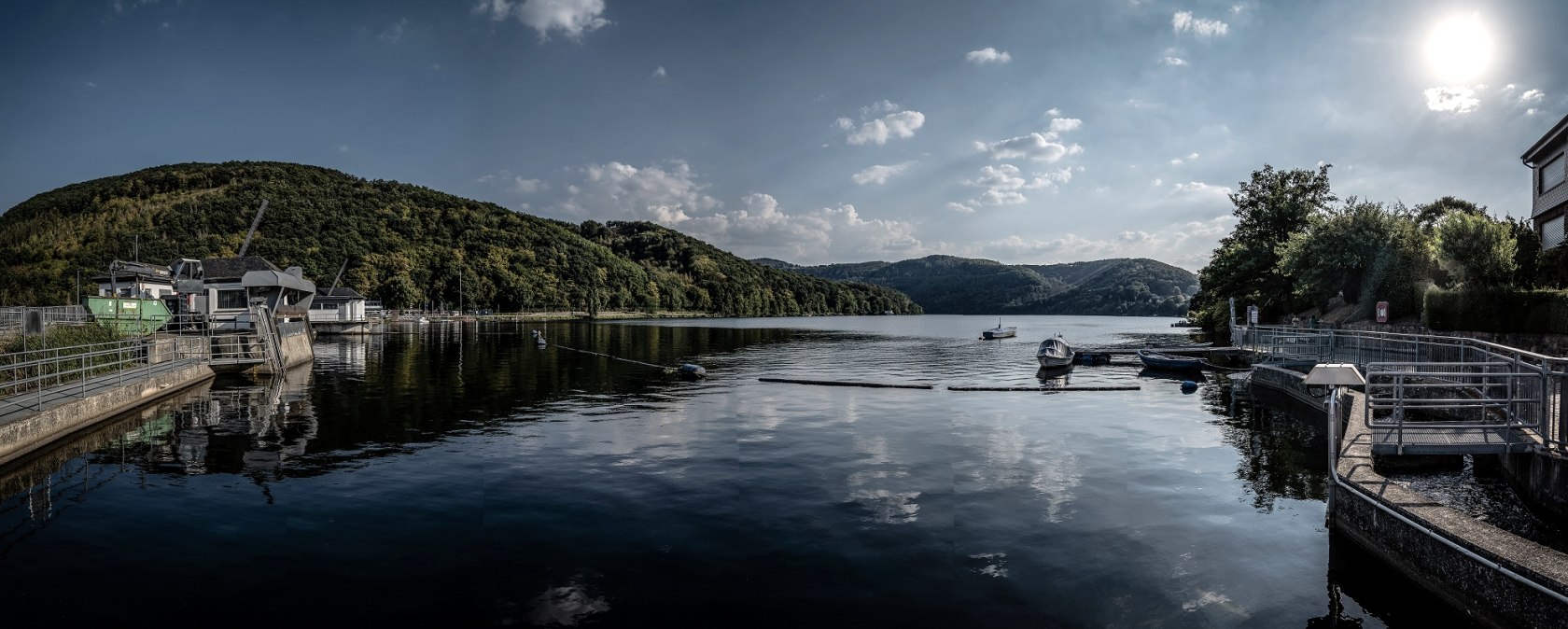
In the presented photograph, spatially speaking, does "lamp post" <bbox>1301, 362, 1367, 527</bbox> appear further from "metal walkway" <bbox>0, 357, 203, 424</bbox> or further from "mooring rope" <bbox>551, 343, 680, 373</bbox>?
"mooring rope" <bbox>551, 343, 680, 373</bbox>

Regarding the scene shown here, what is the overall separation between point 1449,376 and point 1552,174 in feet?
131

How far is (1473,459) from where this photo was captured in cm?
1770

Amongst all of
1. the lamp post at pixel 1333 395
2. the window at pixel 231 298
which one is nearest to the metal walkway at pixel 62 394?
the lamp post at pixel 1333 395

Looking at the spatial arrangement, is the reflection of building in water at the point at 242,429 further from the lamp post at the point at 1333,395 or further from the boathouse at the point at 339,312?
the boathouse at the point at 339,312

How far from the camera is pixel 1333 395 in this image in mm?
12148

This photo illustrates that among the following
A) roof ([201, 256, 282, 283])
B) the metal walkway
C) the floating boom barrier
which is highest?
roof ([201, 256, 282, 283])

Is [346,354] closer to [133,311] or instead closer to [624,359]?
[133,311]

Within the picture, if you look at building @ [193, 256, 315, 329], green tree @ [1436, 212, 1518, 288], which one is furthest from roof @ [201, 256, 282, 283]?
green tree @ [1436, 212, 1518, 288]

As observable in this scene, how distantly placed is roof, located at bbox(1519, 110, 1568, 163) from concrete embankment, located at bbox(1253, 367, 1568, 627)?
4176 centimetres

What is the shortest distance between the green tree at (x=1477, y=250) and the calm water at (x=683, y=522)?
→ 19.3 metres

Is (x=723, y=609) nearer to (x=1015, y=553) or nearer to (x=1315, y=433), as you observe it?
(x=1015, y=553)

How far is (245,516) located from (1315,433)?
3048cm

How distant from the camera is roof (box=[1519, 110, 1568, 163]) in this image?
125ft

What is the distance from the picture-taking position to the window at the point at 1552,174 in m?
39.5
